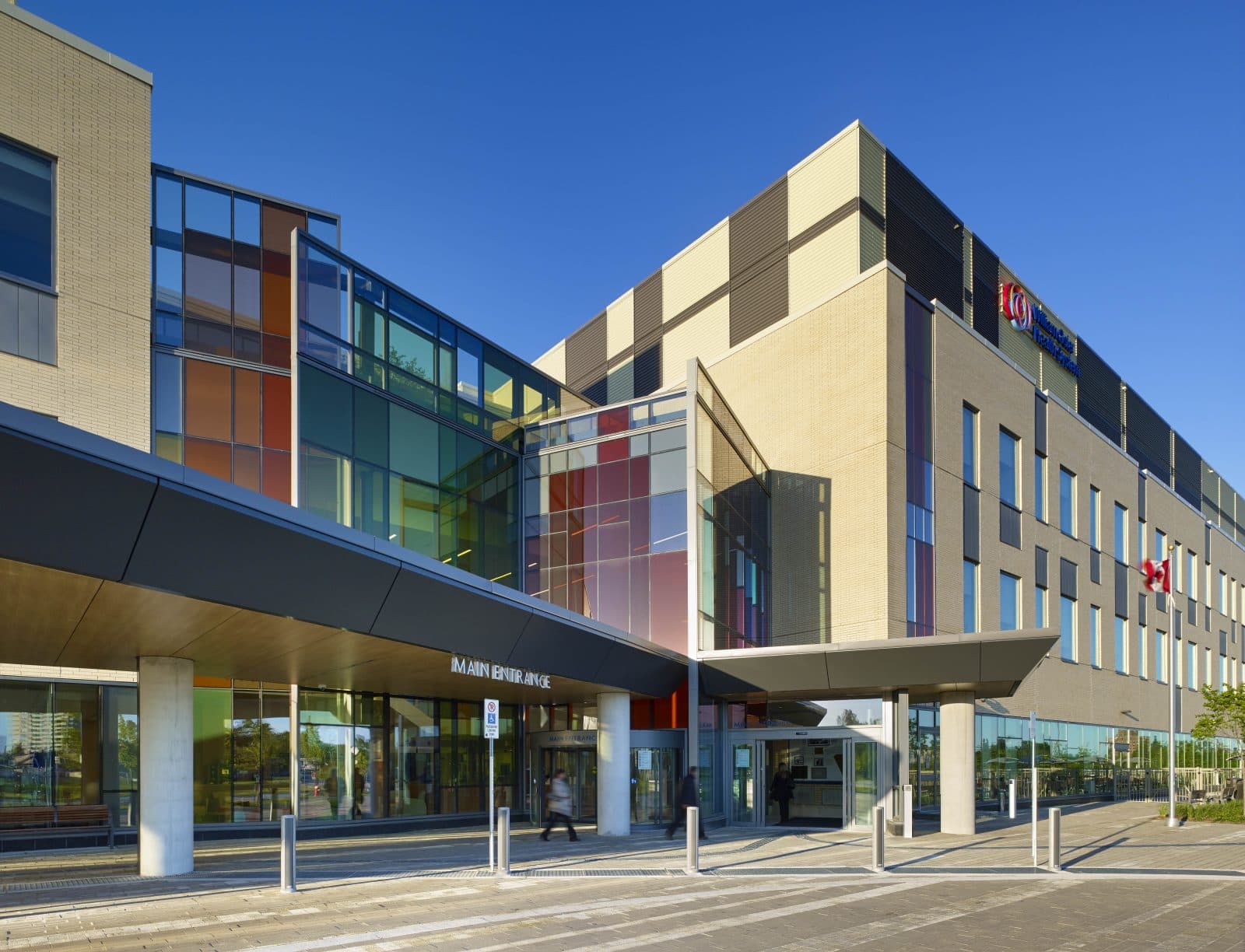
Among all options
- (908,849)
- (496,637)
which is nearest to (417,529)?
(496,637)

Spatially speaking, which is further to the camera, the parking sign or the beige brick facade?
the beige brick facade

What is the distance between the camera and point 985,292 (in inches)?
1617

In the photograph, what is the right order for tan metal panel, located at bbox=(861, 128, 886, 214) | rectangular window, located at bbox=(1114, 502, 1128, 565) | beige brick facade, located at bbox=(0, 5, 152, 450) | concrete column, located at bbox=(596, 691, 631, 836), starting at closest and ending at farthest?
beige brick facade, located at bbox=(0, 5, 152, 450)
concrete column, located at bbox=(596, 691, 631, 836)
tan metal panel, located at bbox=(861, 128, 886, 214)
rectangular window, located at bbox=(1114, 502, 1128, 565)

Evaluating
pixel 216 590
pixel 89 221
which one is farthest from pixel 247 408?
pixel 216 590

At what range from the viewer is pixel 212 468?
→ 23797 millimetres

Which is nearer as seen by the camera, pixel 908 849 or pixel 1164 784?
pixel 908 849

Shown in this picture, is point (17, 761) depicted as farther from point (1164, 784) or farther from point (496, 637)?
point (1164, 784)

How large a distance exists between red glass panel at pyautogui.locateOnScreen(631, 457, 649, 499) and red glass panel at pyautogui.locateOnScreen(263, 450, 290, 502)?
8752mm

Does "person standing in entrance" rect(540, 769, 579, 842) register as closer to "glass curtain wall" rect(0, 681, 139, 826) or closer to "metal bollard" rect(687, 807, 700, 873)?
"metal bollard" rect(687, 807, 700, 873)

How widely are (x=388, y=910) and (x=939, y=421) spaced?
25.0 meters

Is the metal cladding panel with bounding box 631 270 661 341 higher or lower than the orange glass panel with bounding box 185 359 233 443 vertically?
higher

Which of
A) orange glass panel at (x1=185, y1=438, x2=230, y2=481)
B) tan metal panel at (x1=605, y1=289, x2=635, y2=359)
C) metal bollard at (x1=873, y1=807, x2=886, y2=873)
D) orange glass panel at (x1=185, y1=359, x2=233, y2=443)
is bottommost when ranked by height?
metal bollard at (x1=873, y1=807, x2=886, y2=873)

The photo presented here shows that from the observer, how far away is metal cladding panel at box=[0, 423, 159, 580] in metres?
10.0

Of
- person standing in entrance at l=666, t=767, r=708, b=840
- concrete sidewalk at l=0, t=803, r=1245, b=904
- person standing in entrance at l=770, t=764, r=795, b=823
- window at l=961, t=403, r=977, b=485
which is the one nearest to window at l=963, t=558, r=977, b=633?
window at l=961, t=403, r=977, b=485
